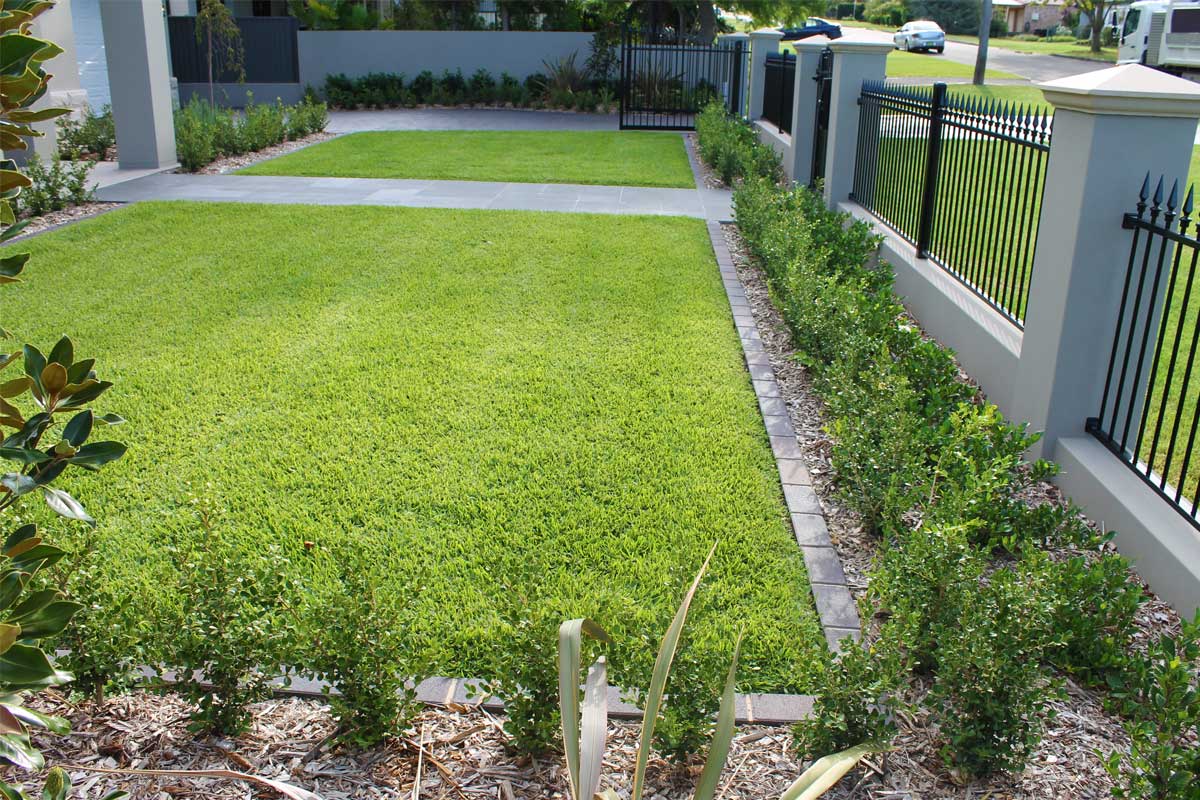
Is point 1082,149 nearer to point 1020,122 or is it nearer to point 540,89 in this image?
point 1020,122

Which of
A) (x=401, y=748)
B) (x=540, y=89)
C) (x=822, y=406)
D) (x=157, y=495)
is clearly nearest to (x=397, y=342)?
(x=157, y=495)

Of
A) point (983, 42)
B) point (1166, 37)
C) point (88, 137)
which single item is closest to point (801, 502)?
point (88, 137)

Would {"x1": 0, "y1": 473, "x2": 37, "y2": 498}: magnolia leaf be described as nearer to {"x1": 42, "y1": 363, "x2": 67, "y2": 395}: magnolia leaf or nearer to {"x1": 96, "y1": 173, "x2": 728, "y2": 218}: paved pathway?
{"x1": 42, "y1": 363, "x2": 67, "y2": 395}: magnolia leaf

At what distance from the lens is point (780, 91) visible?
47.2 feet

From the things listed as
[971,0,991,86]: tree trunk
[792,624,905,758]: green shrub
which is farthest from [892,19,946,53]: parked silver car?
[792,624,905,758]: green shrub

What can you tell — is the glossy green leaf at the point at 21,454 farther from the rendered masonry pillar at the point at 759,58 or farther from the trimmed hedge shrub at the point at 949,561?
the rendered masonry pillar at the point at 759,58

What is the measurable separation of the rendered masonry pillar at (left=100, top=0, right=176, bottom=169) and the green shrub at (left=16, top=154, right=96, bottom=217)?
7.40ft

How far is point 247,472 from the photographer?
467 cm

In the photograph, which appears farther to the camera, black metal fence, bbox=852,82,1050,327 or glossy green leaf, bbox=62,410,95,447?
black metal fence, bbox=852,82,1050,327

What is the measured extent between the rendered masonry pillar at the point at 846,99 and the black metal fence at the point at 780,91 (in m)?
2.29

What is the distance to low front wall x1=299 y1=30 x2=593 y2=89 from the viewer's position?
23.6 meters

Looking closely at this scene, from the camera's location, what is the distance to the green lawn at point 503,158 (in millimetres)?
13371

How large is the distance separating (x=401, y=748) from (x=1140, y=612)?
8.76 feet

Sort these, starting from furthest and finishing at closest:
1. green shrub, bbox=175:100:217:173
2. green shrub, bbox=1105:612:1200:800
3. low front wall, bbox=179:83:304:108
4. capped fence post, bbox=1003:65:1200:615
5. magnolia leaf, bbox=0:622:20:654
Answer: low front wall, bbox=179:83:304:108, green shrub, bbox=175:100:217:173, capped fence post, bbox=1003:65:1200:615, green shrub, bbox=1105:612:1200:800, magnolia leaf, bbox=0:622:20:654
